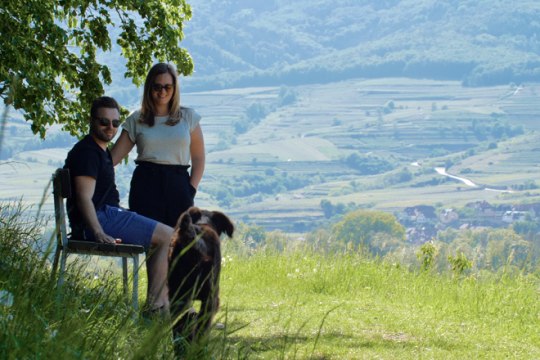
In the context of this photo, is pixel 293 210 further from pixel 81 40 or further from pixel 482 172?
pixel 81 40

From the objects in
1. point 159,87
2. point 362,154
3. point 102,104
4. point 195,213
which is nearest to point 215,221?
point 195,213

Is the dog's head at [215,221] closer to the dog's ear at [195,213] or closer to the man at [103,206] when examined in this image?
the dog's ear at [195,213]

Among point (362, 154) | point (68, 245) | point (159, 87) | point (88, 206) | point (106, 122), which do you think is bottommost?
point (362, 154)

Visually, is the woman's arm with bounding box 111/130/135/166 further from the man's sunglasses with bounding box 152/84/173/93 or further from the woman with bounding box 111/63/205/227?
the man's sunglasses with bounding box 152/84/173/93

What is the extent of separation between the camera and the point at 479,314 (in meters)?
8.97

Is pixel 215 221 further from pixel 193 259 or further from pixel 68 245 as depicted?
pixel 68 245

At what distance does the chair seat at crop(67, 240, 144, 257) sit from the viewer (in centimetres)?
616

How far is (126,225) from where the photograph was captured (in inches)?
252

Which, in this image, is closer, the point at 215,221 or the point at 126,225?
the point at 215,221

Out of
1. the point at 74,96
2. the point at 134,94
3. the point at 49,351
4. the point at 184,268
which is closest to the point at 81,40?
the point at 74,96

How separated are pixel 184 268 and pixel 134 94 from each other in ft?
611

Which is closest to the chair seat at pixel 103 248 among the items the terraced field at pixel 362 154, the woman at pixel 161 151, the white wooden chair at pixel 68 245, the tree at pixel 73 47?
the white wooden chair at pixel 68 245

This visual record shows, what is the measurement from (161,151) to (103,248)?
877 millimetres

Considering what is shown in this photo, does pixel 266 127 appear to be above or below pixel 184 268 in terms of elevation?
below
